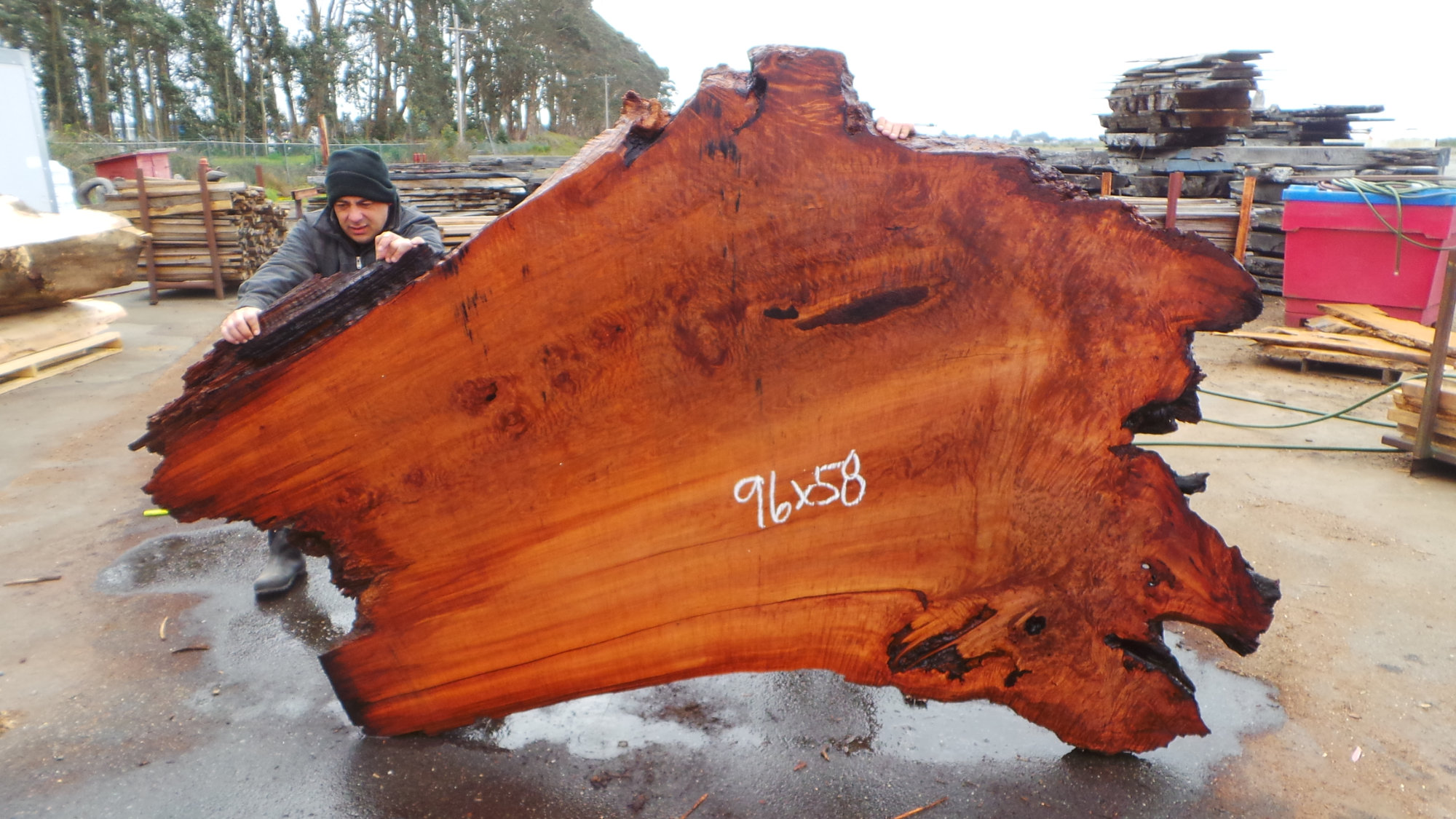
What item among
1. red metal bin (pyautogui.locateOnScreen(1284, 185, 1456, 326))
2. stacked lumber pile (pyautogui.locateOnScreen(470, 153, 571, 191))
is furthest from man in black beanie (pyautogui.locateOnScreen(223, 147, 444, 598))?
stacked lumber pile (pyautogui.locateOnScreen(470, 153, 571, 191))

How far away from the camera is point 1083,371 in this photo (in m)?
1.91

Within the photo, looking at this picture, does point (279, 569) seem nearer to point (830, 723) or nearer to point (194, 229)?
point (830, 723)

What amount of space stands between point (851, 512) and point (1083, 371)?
1.86 ft

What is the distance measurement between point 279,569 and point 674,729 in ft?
5.68

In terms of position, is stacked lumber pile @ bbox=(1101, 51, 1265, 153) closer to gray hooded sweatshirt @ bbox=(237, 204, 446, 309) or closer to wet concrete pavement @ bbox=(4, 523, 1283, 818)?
wet concrete pavement @ bbox=(4, 523, 1283, 818)

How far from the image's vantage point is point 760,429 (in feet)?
6.49

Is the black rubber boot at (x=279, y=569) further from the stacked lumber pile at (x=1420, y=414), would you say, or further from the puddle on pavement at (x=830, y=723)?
the stacked lumber pile at (x=1420, y=414)

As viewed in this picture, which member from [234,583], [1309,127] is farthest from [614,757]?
[1309,127]

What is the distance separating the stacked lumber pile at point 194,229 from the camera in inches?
405

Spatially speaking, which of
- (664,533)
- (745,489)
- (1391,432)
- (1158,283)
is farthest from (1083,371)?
(1391,432)

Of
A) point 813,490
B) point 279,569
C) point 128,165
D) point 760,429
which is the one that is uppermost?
point 128,165

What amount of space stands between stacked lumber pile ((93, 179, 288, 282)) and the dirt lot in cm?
755

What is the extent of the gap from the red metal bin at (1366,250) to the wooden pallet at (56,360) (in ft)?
30.3

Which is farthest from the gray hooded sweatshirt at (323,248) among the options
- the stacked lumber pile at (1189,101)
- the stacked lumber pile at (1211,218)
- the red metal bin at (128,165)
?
the red metal bin at (128,165)
